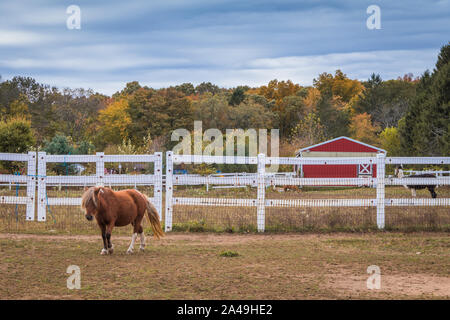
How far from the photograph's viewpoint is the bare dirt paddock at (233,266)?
742 cm

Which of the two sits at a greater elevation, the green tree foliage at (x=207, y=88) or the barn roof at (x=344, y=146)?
the green tree foliage at (x=207, y=88)

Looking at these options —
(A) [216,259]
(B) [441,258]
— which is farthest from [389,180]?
(A) [216,259]

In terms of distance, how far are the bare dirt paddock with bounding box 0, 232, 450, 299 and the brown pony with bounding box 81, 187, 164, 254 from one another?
516 millimetres

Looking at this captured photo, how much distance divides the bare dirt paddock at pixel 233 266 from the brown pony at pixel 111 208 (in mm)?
516

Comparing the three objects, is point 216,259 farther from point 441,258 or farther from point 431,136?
point 431,136

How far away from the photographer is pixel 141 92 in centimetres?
6431

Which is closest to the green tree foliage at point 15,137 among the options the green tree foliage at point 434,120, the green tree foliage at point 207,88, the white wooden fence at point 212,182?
the white wooden fence at point 212,182

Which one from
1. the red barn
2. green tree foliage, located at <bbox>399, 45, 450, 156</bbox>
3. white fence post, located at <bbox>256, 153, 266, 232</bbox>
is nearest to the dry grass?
white fence post, located at <bbox>256, 153, 266, 232</bbox>

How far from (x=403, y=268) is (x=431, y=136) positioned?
3387cm

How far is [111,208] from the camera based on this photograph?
34.9 feet

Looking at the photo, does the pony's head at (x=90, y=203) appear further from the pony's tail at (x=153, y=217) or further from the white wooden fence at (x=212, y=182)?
the white wooden fence at (x=212, y=182)

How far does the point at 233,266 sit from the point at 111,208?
9.78ft

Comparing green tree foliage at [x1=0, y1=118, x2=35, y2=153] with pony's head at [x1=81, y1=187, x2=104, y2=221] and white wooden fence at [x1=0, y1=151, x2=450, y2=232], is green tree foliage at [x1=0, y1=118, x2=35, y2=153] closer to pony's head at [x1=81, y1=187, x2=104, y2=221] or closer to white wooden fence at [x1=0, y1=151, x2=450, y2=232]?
white wooden fence at [x1=0, y1=151, x2=450, y2=232]
